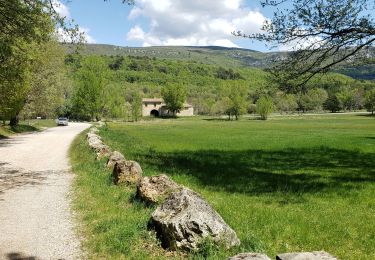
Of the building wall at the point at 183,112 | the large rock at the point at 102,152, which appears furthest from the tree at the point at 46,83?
the building wall at the point at 183,112

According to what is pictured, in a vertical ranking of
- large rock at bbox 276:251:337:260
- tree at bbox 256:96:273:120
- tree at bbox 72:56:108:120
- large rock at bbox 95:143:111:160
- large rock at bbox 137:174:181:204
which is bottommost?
large rock at bbox 95:143:111:160

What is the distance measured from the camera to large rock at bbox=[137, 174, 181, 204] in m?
→ 12.2

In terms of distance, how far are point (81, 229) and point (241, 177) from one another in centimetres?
1051

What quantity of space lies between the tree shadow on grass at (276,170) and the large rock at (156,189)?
476 cm

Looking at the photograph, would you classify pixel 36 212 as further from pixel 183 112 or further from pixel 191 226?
pixel 183 112

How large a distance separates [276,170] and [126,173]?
9.63 m

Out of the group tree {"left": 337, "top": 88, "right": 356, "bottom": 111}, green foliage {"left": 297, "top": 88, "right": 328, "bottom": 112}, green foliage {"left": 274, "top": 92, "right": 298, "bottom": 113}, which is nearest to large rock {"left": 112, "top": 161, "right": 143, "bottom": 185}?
green foliage {"left": 297, "top": 88, "right": 328, "bottom": 112}

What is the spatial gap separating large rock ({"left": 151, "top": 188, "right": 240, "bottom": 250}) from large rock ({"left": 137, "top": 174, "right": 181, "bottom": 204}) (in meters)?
2.73

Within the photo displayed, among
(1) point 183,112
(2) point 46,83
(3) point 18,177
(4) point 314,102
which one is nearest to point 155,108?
(1) point 183,112

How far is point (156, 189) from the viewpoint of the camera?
1243 cm

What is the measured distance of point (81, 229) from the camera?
35.4 ft

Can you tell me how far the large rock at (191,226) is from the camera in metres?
8.63

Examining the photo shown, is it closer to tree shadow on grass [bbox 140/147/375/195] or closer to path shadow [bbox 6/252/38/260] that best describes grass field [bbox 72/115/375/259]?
tree shadow on grass [bbox 140/147/375/195]

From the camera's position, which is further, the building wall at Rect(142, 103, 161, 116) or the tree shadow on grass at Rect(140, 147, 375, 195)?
the building wall at Rect(142, 103, 161, 116)
